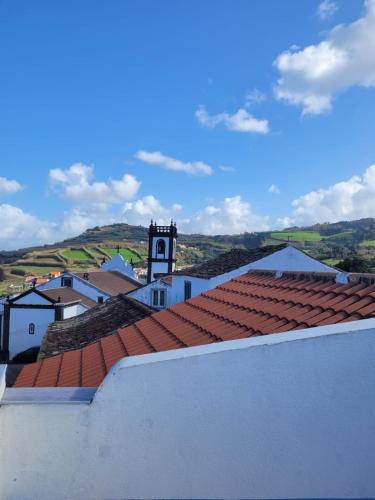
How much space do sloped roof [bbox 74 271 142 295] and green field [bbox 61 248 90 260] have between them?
172 ft

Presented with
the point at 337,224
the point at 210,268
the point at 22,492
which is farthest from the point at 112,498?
the point at 337,224

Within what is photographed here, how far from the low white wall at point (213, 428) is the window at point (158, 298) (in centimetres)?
2298

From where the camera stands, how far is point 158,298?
86.8 ft

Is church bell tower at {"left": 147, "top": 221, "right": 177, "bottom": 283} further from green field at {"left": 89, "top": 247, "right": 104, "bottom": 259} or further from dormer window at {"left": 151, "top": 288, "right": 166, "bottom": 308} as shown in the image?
green field at {"left": 89, "top": 247, "right": 104, "bottom": 259}

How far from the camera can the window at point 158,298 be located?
86.4 feet

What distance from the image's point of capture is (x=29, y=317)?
2888 centimetres

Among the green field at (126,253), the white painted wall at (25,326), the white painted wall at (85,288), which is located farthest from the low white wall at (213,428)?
the green field at (126,253)

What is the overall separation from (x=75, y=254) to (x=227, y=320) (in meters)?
101

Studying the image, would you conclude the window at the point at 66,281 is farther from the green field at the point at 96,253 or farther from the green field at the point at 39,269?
the green field at the point at 96,253

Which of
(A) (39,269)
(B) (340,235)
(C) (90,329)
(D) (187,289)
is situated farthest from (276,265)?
(B) (340,235)

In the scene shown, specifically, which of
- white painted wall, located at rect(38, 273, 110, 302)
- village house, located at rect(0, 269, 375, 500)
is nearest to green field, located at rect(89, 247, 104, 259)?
white painted wall, located at rect(38, 273, 110, 302)

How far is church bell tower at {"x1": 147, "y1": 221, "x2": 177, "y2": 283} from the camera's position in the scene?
1700 inches

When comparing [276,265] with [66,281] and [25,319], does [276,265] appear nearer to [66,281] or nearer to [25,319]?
[25,319]

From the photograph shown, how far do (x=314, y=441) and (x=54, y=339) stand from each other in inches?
424
